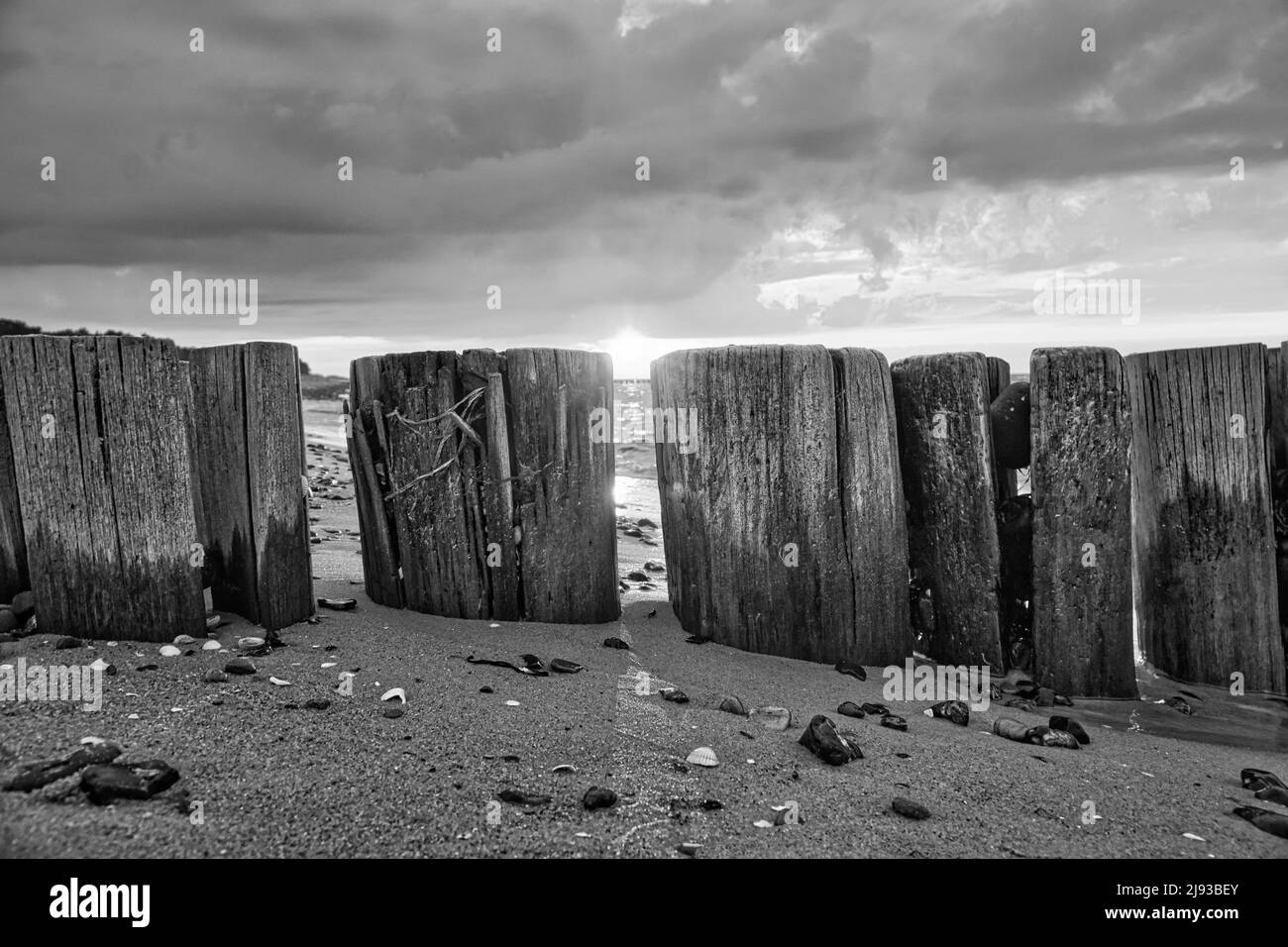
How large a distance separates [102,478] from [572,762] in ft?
7.43

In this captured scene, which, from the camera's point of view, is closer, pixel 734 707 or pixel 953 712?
pixel 734 707

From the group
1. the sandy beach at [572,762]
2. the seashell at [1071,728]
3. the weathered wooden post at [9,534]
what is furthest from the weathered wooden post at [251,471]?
the seashell at [1071,728]

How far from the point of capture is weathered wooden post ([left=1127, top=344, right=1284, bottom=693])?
4.20 m

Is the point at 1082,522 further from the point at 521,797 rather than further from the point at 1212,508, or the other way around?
the point at 521,797

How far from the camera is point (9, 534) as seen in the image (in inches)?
145

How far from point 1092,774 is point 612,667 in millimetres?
1944

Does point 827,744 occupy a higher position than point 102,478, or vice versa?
point 102,478

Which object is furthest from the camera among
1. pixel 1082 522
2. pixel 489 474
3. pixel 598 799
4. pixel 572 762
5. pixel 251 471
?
pixel 489 474

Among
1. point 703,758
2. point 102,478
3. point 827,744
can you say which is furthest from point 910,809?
point 102,478

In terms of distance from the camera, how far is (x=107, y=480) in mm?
3428

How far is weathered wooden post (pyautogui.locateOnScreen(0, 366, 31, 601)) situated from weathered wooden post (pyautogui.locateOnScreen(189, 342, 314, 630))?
716mm

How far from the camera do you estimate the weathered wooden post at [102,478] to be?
3.41 metres

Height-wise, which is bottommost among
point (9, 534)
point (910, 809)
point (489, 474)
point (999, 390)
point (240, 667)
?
point (910, 809)
